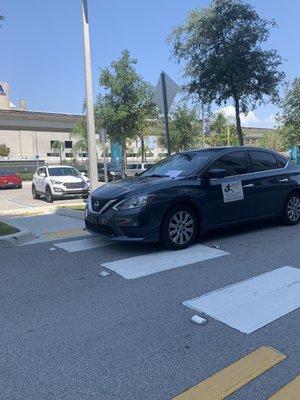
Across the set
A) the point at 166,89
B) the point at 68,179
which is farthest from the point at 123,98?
the point at 166,89

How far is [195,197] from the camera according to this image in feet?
22.9

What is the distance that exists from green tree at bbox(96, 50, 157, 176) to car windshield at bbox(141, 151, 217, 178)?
781 inches

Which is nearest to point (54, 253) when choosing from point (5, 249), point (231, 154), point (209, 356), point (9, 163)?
point (5, 249)

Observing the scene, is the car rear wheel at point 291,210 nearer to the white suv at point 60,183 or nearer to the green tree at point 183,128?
the white suv at point 60,183

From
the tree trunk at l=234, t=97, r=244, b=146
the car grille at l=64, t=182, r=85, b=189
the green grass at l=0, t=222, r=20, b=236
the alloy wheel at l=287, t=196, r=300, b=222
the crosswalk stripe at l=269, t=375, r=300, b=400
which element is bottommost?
the crosswalk stripe at l=269, t=375, r=300, b=400

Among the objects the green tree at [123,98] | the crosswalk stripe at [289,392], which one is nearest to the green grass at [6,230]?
the crosswalk stripe at [289,392]

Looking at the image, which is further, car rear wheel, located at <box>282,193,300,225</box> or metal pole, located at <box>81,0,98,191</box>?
metal pole, located at <box>81,0,98,191</box>

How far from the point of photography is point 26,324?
13.7 feet

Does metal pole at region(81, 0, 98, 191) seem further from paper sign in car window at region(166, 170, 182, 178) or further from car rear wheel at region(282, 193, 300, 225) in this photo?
car rear wheel at region(282, 193, 300, 225)

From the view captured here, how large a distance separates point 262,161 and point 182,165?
1692 millimetres

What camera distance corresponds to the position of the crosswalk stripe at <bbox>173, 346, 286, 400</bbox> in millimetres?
2973

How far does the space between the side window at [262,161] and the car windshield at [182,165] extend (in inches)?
36.3

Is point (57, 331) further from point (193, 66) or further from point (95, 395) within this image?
point (193, 66)

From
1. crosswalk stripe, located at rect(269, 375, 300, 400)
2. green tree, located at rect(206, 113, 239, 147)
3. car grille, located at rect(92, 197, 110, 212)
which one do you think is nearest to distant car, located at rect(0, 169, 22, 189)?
car grille, located at rect(92, 197, 110, 212)
